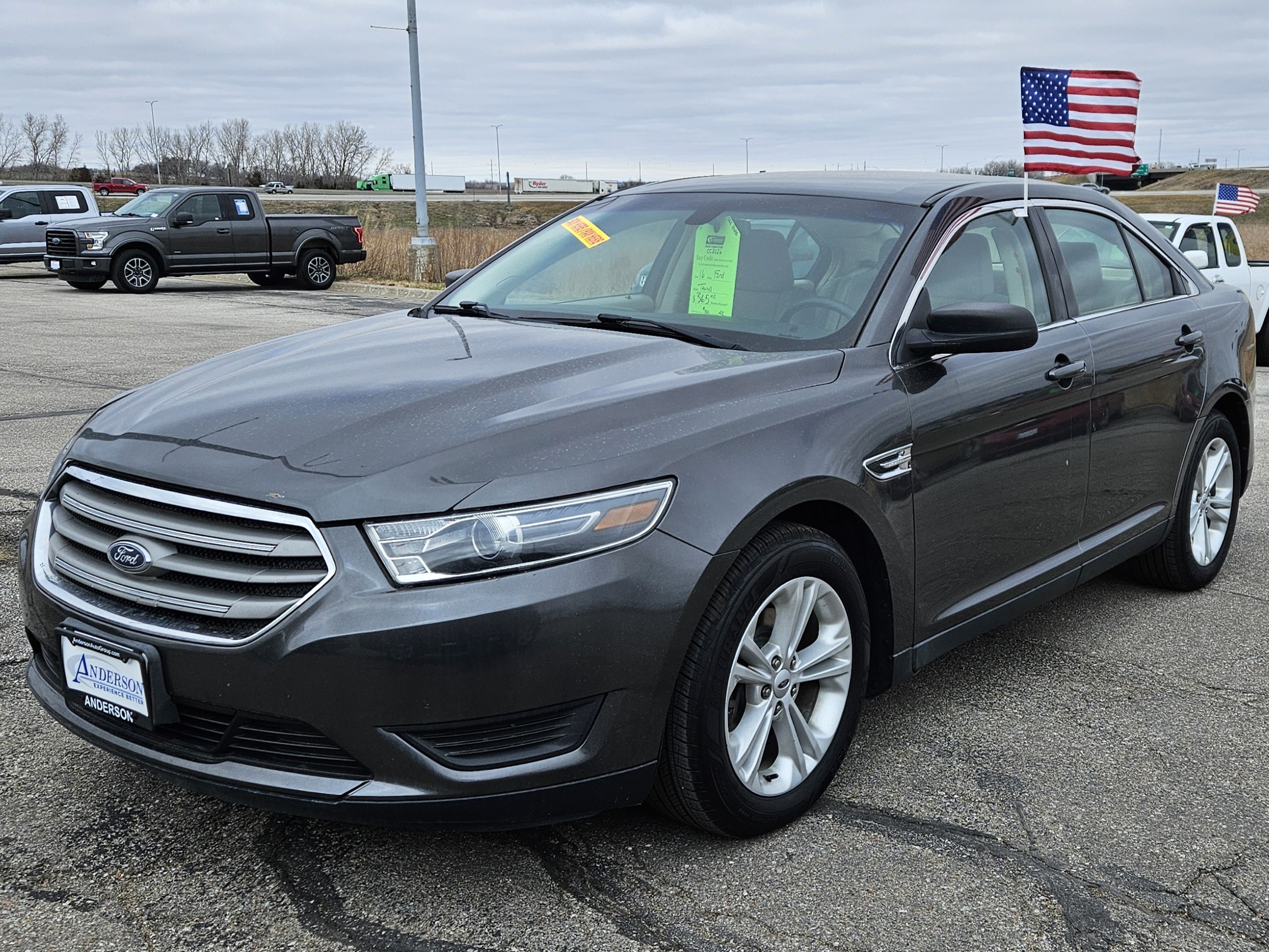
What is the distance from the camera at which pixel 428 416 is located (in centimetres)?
291

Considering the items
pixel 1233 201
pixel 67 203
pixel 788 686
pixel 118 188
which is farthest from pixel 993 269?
pixel 118 188

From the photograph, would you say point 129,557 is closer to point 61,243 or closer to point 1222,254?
point 1222,254

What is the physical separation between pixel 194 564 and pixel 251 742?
0.39 meters

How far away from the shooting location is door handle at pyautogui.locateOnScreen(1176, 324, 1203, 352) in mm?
4809

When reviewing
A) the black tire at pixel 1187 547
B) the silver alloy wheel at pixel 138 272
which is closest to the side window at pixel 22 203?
the silver alloy wheel at pixel 138 272

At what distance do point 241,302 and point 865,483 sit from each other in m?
18.3

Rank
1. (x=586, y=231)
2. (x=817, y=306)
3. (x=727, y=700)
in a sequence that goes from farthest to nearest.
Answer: (x=586, y=231)
(x=817, y=306)
(x=727, y=700)

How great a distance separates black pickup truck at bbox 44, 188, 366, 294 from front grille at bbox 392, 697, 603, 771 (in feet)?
68.7

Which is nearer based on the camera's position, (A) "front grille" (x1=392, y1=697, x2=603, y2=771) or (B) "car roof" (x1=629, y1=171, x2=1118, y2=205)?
(A) "front grille" (x1=392, y1=697, x2=603, y2=771)

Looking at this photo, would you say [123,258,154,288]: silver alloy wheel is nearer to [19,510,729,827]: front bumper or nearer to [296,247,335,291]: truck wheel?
→ [296,247,335,291]: truck wheel

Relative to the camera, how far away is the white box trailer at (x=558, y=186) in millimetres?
118312

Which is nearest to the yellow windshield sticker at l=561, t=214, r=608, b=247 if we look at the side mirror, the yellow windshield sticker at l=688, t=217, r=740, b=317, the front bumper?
the yellow windshield sticker at l=688, t=217, r=740, b=317

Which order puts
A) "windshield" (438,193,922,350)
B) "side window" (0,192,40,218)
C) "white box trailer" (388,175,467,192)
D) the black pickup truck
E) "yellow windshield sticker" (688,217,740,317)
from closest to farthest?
"windshield" (438,193,922,350)
"yellow windshield sticker" (688,217,740,317)
the black pickup truck
"side window" (0,192,40,218)
"white box trailer" (388,175,467,192)

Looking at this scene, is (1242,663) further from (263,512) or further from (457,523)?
(263,512)
